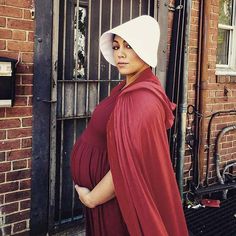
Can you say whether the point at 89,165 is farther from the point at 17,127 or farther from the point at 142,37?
the point at 17,127

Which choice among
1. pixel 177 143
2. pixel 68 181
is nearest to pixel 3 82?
pixel 68 181

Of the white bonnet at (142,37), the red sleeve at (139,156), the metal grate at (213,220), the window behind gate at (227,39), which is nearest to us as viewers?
the red sleeve at (139,156)

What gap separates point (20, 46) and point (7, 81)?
1.20ft

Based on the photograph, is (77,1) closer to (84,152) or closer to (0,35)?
(0,35)

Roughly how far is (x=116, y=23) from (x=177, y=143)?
1648 mm

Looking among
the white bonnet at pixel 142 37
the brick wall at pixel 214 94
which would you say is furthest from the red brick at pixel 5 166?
the brick wall at pixel 214 94

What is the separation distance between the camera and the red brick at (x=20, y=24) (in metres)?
3.03

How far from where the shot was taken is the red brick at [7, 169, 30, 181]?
320 cm

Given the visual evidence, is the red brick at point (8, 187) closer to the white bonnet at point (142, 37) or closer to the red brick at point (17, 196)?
the red brick at point (17, 196)

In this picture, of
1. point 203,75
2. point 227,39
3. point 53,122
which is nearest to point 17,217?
point 53,122

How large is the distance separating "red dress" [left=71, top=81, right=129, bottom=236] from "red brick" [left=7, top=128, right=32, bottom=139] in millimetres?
1128

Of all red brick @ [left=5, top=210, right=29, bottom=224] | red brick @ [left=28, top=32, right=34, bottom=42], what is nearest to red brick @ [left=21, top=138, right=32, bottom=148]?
red brick @ [left=5, top=210, right=29, bottom=224]

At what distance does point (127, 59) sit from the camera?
209 cm

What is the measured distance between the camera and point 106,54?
7.79 feet
